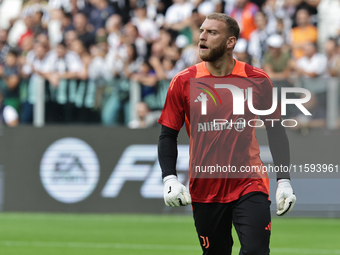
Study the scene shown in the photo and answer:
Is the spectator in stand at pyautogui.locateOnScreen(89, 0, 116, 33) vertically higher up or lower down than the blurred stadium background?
higher up

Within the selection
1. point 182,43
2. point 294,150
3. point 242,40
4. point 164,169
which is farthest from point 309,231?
point 164,169

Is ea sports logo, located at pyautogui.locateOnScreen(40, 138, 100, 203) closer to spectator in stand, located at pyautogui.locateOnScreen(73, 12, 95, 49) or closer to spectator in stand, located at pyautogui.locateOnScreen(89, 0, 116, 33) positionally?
spectator in stand, located at pyautogui.locateOnScreen(73, 12, 95, 49)

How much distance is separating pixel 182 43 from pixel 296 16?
2.31 meters

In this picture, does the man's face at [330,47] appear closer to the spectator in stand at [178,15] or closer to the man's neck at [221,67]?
the spectator in stand at [178,15]

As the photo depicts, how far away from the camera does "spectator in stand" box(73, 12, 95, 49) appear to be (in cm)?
1284

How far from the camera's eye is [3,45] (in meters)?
13.5

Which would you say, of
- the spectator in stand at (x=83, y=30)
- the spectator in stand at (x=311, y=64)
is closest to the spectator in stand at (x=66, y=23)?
the spectator in stand at (x=83, y=30)

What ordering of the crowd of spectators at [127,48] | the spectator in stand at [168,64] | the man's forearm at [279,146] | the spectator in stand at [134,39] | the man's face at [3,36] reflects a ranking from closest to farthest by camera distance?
the man's forearm at [279,146] < the crowd of spectators at [127,48] < the spectator in stand at [168,64] < the spectator in stand at [134,39] < the man's face at [3,36]

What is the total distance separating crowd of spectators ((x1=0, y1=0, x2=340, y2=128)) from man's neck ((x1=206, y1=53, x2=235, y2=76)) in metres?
5.89

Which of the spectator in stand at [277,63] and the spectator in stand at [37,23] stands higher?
the spectator in stand at [37,23]

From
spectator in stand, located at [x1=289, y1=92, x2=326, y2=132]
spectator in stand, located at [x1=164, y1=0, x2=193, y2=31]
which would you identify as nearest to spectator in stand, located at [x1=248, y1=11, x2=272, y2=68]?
spectator in stand, located at [x1=289, y1=92, x2=326, y2=132]

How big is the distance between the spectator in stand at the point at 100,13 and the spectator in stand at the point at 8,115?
2.88 m

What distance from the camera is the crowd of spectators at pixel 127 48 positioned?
10.9 metres

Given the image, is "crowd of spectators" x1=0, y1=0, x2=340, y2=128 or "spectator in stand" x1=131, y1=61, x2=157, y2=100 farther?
"crowd of spectators" x1=0, y1=0, x2=340, y2=128
